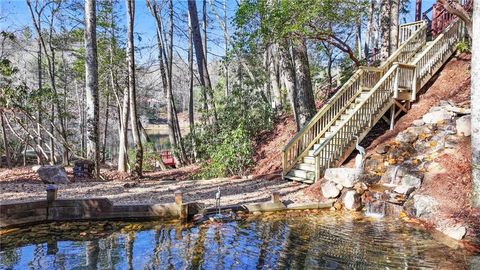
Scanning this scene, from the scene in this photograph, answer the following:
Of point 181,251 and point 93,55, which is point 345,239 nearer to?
point 181,251

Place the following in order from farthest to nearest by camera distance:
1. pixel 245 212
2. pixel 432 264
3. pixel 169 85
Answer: pixel 169 85 < pixel 245 212 < pixel 432 264

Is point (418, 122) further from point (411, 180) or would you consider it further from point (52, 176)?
point (52, 176)

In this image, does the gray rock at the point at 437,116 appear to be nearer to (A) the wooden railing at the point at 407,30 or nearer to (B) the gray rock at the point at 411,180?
(B) the gray rock at the point at 411,180

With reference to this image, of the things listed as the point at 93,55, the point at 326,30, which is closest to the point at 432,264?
the point at 326,30

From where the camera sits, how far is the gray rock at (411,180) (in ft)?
23.2

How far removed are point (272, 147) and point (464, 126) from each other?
6.35 m

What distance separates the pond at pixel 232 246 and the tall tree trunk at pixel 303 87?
5.32 m

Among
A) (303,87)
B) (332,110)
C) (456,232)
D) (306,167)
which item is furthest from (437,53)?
(456,232)

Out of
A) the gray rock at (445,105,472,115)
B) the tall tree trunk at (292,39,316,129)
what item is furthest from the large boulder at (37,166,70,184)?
the gray rock at (445,105,472,115)

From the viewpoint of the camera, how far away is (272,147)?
1277 cm

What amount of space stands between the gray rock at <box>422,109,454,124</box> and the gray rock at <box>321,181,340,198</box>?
332cm

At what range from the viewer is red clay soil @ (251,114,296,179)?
10992 millimetres

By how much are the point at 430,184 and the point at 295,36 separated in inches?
193

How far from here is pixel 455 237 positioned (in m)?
5.39
